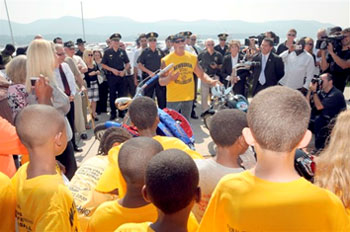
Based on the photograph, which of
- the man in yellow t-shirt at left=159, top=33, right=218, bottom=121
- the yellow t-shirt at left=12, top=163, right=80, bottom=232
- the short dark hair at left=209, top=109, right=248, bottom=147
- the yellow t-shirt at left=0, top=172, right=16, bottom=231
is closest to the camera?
the yellow t-shirt at left=12, top=163, right=80, bottom=232

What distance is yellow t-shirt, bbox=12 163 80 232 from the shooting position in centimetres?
151

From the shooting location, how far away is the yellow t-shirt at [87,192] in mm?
2023

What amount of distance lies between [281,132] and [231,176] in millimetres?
314

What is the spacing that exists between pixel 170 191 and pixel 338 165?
1067mm

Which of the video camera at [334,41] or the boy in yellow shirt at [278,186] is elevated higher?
the boy in yellow shirt at [278,186]

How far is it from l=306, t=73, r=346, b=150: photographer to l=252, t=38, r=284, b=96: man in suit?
1333 mm

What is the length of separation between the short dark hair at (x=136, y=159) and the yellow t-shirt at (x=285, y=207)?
568 mm

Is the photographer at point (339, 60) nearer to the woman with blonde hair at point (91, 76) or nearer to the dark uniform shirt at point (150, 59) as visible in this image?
the dark uniform shirt at point (150, 59)

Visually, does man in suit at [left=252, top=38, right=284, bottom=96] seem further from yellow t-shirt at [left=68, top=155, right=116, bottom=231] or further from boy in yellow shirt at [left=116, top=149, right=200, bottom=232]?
boy in yellow shirt at [left=116, top=149, right=200, bottom=232]

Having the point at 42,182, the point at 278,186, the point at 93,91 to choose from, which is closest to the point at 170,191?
the point at 278,186

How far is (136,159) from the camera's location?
1774mm

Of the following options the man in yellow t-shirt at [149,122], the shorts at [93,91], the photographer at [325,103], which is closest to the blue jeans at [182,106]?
the photographer at [325,103]

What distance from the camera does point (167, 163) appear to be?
1434 mm

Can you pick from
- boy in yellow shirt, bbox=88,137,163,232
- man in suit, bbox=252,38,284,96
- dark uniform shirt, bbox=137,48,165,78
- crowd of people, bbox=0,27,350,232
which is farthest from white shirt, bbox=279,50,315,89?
boy in yellow shirt, bbox=88,137,163,232
